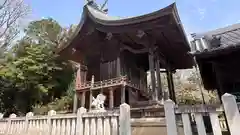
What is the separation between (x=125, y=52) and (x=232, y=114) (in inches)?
351

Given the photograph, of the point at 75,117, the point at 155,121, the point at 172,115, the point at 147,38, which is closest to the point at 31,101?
the point at 147,38

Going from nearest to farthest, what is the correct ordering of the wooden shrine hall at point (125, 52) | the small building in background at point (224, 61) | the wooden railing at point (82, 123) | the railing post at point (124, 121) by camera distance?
the railing post at point (124, 121), the wooden railing at point (82, 123), the small building in background at point (224, 61), the wooden shrine hall at point (125, 52)

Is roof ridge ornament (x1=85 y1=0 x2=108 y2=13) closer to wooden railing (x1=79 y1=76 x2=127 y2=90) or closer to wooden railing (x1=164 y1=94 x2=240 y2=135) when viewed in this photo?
wooden railing (x1=79 y1=76 x2=127 y2=90)

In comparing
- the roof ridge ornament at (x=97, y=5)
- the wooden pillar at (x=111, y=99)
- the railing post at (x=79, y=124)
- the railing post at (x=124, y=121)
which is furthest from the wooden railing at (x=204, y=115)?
the roof ridge ornament at (x=97, y=5)

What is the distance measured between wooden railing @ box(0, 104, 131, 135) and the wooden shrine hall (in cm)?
509

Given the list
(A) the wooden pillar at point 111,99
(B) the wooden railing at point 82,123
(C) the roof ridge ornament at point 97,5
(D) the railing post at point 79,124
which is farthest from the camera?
(C) the roof ridge ornament at point 97,5

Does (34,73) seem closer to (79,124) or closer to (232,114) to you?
(79,124)

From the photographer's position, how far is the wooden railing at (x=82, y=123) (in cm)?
367

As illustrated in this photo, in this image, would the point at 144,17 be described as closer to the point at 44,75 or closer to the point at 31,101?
the point at 44,75

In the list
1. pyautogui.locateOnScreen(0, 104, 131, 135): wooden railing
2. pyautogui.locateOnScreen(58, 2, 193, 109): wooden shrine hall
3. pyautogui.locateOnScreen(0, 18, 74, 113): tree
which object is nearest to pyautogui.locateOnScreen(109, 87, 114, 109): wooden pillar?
pyautogui.locateOnScreen(58, 2, 193, 109): wooden shrine hall

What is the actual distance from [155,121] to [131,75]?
6.98m

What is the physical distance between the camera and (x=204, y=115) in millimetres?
3037

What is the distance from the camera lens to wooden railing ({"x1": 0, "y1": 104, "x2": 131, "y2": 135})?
3.67 metres

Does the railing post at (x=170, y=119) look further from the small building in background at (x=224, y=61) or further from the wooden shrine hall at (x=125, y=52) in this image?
the wooden shrine hall at (x=125, y=52)
